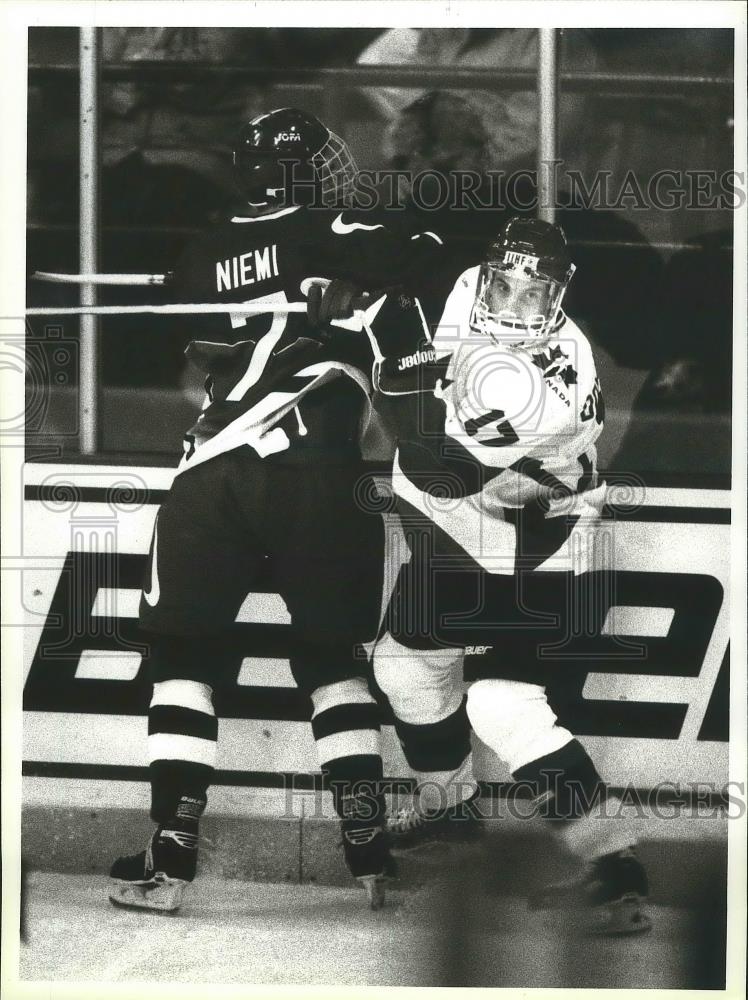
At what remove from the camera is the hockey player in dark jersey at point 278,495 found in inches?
92.0

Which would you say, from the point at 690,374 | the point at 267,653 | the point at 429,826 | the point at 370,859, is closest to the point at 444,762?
the point at 429,826

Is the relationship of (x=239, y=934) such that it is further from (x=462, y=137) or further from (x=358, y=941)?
(x=462, y=137)

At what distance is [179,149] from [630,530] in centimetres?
116

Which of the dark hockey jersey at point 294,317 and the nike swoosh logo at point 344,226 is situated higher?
the nike swoosh logo at point 344,226

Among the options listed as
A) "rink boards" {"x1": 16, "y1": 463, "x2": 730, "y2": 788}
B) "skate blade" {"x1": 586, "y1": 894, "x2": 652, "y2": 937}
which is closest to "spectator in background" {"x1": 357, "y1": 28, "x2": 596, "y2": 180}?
"rink boards" {"x1": 16, "y1": 463, "x2": 730, "y2": 788}

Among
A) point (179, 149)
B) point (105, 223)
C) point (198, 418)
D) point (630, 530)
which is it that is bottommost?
point (630, 530)

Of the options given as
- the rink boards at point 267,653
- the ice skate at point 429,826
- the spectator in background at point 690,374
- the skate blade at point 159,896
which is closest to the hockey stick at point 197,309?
the rink boards at point 267,653

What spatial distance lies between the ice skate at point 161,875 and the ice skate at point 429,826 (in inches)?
15.7

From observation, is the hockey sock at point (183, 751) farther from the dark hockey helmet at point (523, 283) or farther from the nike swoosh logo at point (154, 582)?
the dark hockey helmet at point (523, 283)

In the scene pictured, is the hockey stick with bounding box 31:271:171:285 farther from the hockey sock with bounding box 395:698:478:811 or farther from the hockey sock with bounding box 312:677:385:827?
the hockey sock with bounding box 395:698:478:811

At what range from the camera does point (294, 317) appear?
2.35 metres

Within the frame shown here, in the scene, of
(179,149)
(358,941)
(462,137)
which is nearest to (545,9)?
(462,137)

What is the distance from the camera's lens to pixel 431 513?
2.35 metres

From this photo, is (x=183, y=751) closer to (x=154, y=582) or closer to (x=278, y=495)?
(x=154, y=582)
